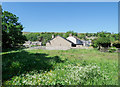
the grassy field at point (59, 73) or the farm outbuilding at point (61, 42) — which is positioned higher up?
the farm outbuilding at point (61, 42)

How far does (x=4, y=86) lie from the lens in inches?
127

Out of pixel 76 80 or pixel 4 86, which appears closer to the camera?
pixel 4 86

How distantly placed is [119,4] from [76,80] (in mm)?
3552

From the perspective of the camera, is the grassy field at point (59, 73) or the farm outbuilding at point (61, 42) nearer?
the grassy field at point (59, 73)

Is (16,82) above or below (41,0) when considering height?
below

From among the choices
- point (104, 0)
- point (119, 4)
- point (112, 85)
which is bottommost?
point (112, 85)

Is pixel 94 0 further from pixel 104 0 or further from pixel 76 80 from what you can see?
pixel 76 80

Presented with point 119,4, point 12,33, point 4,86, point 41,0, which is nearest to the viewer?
point 119,4

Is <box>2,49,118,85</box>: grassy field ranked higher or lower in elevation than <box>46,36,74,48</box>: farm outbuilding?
lower

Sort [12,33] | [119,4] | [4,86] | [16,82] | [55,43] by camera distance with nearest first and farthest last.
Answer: [119,4]
[4,86]
[16,82]
[12,33]
[55,43]

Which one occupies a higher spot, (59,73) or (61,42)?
(61,42)

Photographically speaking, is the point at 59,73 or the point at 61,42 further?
the point at 61,42

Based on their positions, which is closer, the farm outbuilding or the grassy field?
the grassy field

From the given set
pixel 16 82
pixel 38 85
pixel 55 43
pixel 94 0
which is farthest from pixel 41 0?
pixel 55 43
